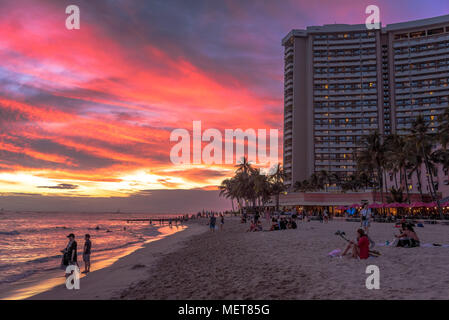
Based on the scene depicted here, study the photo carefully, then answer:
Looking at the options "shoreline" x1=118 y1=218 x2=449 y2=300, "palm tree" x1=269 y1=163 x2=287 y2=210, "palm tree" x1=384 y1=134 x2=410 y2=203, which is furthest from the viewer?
"palm tree" x1=269 y1=163 x2=287 y2=210

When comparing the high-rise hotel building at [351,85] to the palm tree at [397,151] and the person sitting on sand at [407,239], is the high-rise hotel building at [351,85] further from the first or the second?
the person sitting on sand at [407,239]

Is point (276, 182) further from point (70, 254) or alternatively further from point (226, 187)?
point (70, 254)

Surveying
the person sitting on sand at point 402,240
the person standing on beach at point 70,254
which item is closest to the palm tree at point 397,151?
the person sitting on sand at point 402,240

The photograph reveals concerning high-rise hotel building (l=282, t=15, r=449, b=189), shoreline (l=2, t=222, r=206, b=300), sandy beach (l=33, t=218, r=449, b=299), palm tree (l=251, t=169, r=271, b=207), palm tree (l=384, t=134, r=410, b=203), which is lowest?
shoreline (l=2, t=222, r=206, b=300)

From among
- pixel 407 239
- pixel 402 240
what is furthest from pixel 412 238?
pixel 402 240

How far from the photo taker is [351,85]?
127 meters

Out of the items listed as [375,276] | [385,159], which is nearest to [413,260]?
[375,276]

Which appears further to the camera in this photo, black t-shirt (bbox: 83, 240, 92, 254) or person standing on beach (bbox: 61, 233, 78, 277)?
black t-shirt (bbox: 83, 240, 92, 254)

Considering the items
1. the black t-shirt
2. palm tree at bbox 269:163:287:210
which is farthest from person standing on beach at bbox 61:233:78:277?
palm tree at bbox 269:163:287:210

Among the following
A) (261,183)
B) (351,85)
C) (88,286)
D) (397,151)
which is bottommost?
(88,286)

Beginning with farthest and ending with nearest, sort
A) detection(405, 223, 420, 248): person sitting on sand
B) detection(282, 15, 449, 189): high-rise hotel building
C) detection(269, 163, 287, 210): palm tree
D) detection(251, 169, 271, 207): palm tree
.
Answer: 1. detection(282, 15, 449, 189): high-rise hotel building
2. detection(269, 163, 287, 210): palm tree
3. detection(251, 169, 271, 207): palm tree
4. detection(405, 223, 420, 248): person sitting on sand

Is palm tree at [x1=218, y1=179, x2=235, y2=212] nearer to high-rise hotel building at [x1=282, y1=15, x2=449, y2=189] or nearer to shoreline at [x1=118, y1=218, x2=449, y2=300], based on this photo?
high-rise hotel building at [x1=282, y1=15, x2=449, y2=189]

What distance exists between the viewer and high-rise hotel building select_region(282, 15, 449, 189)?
119 meters

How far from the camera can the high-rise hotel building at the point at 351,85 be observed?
392ft
